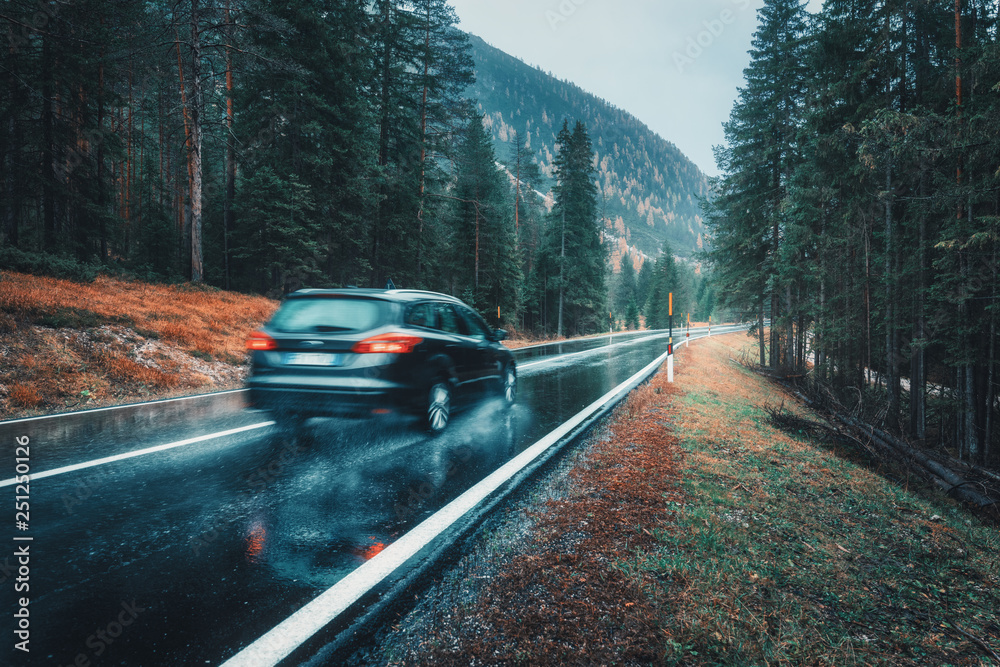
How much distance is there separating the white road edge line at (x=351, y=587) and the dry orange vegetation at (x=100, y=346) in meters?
6.81

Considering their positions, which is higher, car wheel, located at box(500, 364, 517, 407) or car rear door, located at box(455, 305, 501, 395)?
car rear door, located at box(455, 305, 501, 395)

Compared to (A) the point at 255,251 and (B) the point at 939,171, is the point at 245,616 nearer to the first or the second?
(B) the point at 939,171

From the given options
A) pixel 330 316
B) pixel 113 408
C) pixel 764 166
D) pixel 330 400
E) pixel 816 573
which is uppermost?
pixel 764 166

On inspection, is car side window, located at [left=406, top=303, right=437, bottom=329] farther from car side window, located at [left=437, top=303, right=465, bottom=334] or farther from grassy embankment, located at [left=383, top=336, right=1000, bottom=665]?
grassy embankment, located at [left=383, top=336, right=1000, bottom=665]

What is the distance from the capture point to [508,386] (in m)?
7.35

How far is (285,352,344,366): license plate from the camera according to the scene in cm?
453

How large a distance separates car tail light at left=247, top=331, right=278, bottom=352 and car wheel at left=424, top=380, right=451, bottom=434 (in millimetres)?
1855

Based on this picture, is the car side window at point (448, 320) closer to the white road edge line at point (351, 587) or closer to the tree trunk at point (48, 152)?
the white road edge line at point (351, 587)

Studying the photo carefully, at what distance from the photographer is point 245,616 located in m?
2.03

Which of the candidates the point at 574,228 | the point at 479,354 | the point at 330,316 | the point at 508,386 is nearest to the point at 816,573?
the point at 479,354

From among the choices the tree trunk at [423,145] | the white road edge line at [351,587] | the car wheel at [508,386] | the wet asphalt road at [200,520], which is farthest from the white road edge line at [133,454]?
the tree trunk at [423,145]

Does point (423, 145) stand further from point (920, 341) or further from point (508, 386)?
point (920, 341)

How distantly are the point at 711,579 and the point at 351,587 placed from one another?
2053 millimetres

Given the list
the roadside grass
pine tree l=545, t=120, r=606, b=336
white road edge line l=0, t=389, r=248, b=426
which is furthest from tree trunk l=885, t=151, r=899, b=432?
pine tree l=545, t=120, r=606, b=336
